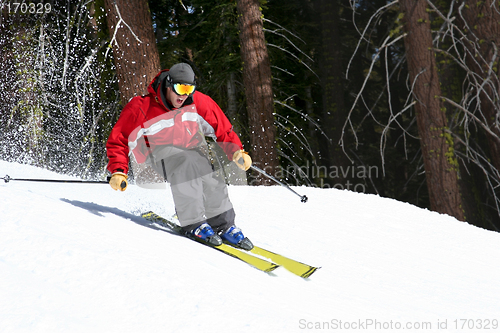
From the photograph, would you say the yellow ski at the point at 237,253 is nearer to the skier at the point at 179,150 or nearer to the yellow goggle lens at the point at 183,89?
the skier at the point at 179,150

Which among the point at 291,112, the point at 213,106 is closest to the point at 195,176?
the point at 213,106

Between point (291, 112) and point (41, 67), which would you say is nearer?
point (41, 67)

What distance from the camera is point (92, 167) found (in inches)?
322

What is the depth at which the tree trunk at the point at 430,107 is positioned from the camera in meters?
6.04

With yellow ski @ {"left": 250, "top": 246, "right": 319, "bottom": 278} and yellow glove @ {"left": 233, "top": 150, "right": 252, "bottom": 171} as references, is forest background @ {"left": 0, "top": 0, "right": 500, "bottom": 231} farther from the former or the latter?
yellow ski @ {"left": 250, "top": 246, "right": 319, "bottom": 278}

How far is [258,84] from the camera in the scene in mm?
7375

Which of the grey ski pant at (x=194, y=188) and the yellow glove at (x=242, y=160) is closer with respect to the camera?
the grey ski pant at (x=194, y=188)

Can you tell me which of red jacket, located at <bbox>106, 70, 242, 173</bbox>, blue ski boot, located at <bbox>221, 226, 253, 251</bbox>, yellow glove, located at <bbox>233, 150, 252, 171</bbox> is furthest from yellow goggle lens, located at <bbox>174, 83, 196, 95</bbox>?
blue ski boot, located at <bbox>221, 226, 253, 251</bbox>

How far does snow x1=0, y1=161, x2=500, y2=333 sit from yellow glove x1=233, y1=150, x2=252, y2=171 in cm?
67

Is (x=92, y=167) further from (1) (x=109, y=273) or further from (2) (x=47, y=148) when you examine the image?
(1) (x=109, y=273)

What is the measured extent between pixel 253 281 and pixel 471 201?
338 inches

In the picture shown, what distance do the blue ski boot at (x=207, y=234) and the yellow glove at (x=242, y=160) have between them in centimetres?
70

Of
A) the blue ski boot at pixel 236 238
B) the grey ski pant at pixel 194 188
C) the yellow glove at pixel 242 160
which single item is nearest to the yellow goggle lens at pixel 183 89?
the grey ski pant at pixel 194 188

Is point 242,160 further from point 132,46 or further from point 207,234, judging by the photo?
point 132,46
